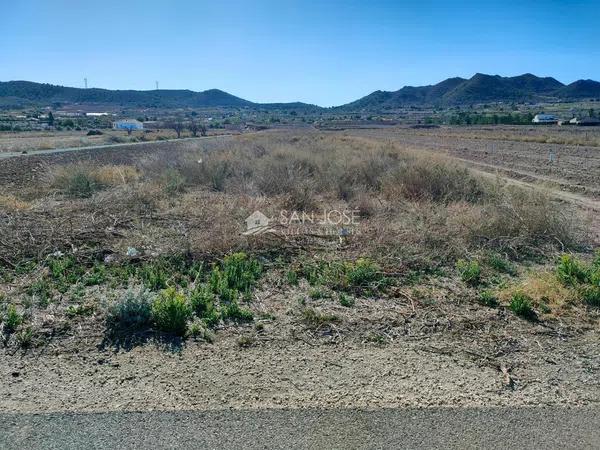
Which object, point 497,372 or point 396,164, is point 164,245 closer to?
point 497,372

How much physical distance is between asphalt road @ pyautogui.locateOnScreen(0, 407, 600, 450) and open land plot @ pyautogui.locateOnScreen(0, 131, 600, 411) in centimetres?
17

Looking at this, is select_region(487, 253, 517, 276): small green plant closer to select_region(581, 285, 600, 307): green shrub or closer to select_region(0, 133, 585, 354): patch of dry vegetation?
select_region(0, 133, 585, 354): patch of dry vegetation

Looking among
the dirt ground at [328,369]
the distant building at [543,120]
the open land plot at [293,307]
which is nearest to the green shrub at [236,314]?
the open land plot at [293,307]

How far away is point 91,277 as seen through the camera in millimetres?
6926

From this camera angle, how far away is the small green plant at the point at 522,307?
5.75 m

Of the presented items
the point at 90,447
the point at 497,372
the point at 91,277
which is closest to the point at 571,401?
the point at 497,372

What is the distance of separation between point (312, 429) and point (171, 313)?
2448 mm

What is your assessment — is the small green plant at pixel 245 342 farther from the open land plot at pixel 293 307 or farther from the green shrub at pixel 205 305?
the green shrub at pixel 205 305

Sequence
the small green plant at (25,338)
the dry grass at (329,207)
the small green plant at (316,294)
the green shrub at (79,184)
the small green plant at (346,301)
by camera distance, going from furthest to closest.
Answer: the green shrub at (79,184)
the dry grass at (329,207)
the small green plant at (316,294)
the small green plant at (346,301)
the small green plant at (25,338)

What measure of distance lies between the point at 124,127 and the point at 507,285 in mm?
93631

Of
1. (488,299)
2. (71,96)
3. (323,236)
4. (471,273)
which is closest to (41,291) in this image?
(323,236)

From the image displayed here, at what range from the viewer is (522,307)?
5758mm

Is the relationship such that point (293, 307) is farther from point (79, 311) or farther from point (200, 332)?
point (79, 311)

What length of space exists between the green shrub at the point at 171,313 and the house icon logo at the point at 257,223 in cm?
345
